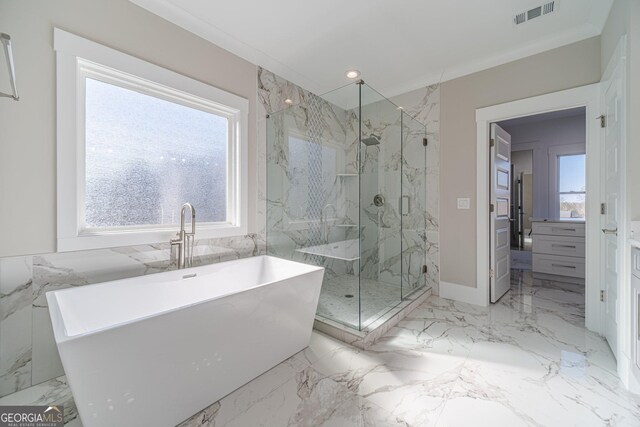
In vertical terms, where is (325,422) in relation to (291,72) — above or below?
below

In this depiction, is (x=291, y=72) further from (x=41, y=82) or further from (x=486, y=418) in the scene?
(x=486, y=418)

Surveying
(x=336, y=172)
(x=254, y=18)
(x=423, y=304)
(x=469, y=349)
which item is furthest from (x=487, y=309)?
(x=254, y=18)

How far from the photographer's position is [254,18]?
2.11 meters

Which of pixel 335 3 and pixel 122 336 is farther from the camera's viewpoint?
pixel 335 3

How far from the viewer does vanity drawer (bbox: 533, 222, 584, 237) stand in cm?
377

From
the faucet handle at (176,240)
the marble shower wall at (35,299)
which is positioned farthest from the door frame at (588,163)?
the marble shower wall at (35,299)

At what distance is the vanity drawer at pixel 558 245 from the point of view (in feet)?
12.3

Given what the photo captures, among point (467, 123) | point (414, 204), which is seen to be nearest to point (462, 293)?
point (414, 204)

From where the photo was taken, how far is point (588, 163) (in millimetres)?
2215

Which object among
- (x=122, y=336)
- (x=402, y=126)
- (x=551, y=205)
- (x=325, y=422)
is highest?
(x=402, y=126)

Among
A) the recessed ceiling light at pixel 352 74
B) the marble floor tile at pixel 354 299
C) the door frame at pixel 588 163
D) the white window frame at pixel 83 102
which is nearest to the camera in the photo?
the white window frame at pixel 83 102

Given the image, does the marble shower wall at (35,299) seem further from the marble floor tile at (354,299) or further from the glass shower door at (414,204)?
the glass shower door at (414,204)

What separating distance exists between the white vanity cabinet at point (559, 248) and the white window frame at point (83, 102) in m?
4.78

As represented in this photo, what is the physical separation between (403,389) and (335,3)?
269 centimetres
